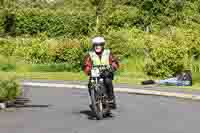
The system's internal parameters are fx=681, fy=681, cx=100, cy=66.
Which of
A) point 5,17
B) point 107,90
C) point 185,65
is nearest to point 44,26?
point 5,17

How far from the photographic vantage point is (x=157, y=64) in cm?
3139

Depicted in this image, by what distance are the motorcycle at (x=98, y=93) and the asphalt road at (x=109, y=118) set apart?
21 centimetres

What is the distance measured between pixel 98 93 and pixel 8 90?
4856 mm

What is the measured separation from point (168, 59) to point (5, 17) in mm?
16325

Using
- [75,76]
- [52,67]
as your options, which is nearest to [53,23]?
[52,67]

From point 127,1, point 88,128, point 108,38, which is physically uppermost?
point 127,1

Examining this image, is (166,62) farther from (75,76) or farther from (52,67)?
(52,67)

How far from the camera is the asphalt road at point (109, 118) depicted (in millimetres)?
13352

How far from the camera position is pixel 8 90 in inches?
749

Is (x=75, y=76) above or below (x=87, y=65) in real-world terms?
below

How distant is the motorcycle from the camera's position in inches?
583

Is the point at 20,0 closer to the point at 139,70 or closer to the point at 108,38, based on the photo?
the point at 108,38

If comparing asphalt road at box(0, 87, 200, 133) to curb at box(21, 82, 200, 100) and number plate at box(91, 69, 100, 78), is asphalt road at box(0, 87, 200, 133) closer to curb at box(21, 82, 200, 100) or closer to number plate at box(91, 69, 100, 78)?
curb at box(21, 82, 200, 100)

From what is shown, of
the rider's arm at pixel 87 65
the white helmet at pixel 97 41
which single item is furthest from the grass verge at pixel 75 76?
the white helmet at pixel 97 41
